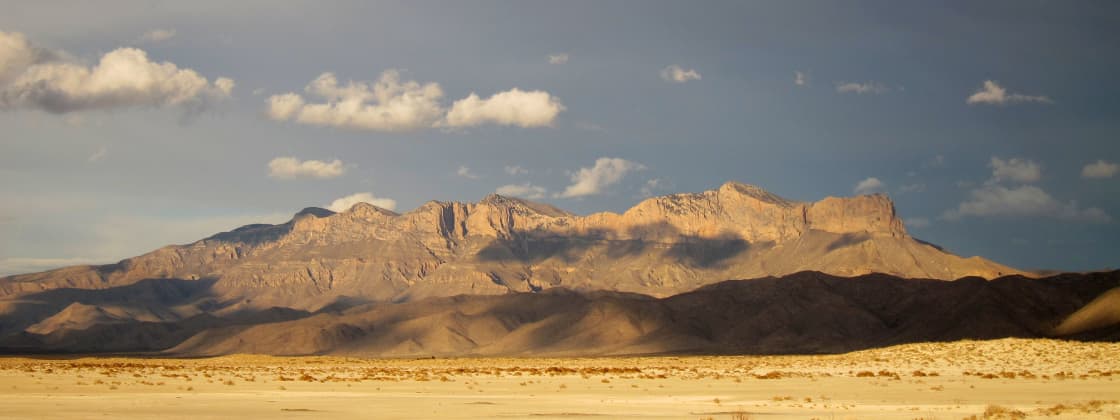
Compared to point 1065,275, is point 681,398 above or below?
below

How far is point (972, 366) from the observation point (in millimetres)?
74000

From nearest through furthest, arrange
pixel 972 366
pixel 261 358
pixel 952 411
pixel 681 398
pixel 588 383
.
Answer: pixel 952 411
pixel 681 398
pixel 588 383
pixel 972 366
pixel 261 358

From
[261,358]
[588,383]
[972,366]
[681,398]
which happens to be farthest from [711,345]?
[681,398]

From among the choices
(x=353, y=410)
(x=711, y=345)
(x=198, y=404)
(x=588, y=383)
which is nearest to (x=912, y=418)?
(x=353, y=410)

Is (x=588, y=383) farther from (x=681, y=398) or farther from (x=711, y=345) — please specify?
(x=711, y=345)

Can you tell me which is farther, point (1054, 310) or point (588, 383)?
point (1054, 310)

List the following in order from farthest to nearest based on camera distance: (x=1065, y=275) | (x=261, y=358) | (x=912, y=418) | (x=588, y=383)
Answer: (x=1065, y=275) < (x=261, y=358) < (x=588, y=383) < (x=912, y=418)

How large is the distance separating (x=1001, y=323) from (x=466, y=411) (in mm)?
135154

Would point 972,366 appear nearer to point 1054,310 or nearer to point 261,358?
point 1054,310

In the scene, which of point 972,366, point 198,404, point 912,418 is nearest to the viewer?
point 912,418

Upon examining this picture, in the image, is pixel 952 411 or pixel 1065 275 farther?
pixel 1065 275

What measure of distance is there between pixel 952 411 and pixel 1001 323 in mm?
128472

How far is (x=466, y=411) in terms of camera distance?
3775cm

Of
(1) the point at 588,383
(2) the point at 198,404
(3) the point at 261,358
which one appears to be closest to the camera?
(2) the point at 198,404
